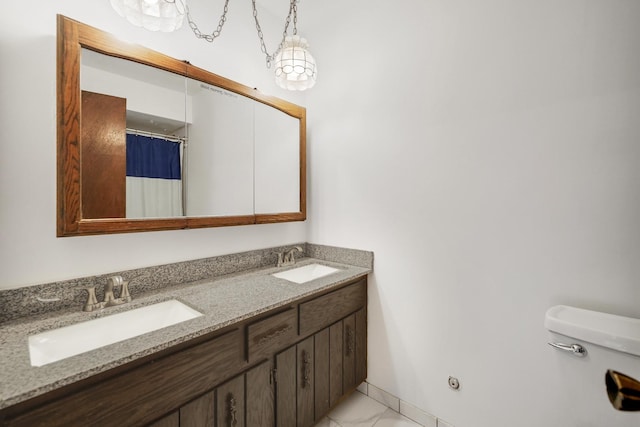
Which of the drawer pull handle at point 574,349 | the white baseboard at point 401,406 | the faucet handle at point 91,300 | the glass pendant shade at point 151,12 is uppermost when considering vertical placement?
the glass pendant shade at point 151,12

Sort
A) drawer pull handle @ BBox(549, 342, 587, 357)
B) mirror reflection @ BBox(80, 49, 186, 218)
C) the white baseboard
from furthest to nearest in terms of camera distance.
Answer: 1. the white baseboard
2. mirror reflection @ BBox(80, 49, 186, 218)
3. drawer pull handle @ BBox(549, 342, 587, 357)

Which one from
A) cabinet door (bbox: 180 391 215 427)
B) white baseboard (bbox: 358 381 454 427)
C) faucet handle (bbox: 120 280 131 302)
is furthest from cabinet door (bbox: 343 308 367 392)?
faucet handle (bbox: 120 280 131 302)

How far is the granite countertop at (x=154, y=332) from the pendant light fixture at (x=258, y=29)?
1111 millimetres

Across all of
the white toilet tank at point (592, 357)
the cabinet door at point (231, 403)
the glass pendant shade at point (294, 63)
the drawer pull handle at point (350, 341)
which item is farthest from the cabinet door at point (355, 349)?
the glass pendant shade at point (294, 63)

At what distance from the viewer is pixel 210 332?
43.8 inches

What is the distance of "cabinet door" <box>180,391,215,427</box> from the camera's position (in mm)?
1043

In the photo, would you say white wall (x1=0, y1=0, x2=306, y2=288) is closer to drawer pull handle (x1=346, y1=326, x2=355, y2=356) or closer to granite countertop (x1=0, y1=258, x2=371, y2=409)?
granite countertop (x1=0, y1=258, x2=371, y2=409)

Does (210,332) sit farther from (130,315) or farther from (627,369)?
(627,369)

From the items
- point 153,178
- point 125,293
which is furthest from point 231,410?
point 153,178

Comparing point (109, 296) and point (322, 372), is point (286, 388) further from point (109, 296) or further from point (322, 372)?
point (109, 296)

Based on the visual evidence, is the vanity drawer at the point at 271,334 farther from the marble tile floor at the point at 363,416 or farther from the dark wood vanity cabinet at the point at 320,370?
the marble tile floor at the point at 363,416

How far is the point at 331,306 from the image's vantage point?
171cm

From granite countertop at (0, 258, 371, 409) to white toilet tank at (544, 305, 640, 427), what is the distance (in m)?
1.03

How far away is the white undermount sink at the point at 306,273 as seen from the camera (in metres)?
1.99
